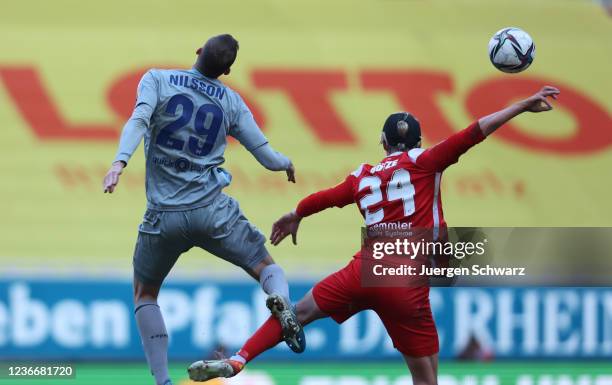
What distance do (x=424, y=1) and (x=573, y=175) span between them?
7.21 ft

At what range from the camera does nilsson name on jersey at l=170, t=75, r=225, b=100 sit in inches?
264

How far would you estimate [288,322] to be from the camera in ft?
21.6

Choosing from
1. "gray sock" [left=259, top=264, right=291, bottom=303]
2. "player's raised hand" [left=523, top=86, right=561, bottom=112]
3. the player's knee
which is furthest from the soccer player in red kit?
the player's knee

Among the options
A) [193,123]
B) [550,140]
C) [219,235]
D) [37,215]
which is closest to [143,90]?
[193,123]

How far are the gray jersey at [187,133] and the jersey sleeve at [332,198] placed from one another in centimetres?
30

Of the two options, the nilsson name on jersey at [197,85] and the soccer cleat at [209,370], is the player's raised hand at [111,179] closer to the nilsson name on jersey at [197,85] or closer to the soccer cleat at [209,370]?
the nilsson name on jersey at [197,85]

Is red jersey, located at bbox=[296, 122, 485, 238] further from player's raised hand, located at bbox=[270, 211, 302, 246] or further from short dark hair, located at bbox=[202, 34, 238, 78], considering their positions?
short dark hair, located at bbox=[202, 34, 238, 78]

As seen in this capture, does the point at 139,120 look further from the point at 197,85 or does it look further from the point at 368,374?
the point at 368,374

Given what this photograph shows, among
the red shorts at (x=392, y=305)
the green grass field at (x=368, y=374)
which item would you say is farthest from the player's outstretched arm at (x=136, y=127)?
the green grass field at (x=368, y=374)

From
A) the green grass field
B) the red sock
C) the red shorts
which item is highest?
the red shorts

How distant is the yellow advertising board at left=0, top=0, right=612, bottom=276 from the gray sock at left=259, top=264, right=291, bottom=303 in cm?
418

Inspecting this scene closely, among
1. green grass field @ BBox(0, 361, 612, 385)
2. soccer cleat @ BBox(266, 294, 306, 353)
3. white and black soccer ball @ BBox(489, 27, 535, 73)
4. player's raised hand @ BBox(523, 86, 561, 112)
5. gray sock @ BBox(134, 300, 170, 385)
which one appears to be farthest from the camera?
green grass field @ BBox(0, 361, 612, 385)

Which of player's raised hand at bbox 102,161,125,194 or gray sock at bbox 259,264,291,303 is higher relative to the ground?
player's raised hand at bbox 102,161,125,194

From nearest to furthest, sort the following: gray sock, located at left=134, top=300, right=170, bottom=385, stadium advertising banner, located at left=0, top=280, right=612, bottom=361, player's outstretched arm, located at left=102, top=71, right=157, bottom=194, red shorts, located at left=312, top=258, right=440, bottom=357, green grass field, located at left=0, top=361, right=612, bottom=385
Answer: player's outstretched arm, located at left=102, top=71, right=157, bottom=194
red shorts, located at left=312, top=258, right=440, bottom=357
gray sock, located at left=134, top=300, right=170, bottom=385
green grass field, located at left=0, top=361, right=612, bottom=385
stadium advertising banner, located at left=0, top=280, right=612, bottom=361
